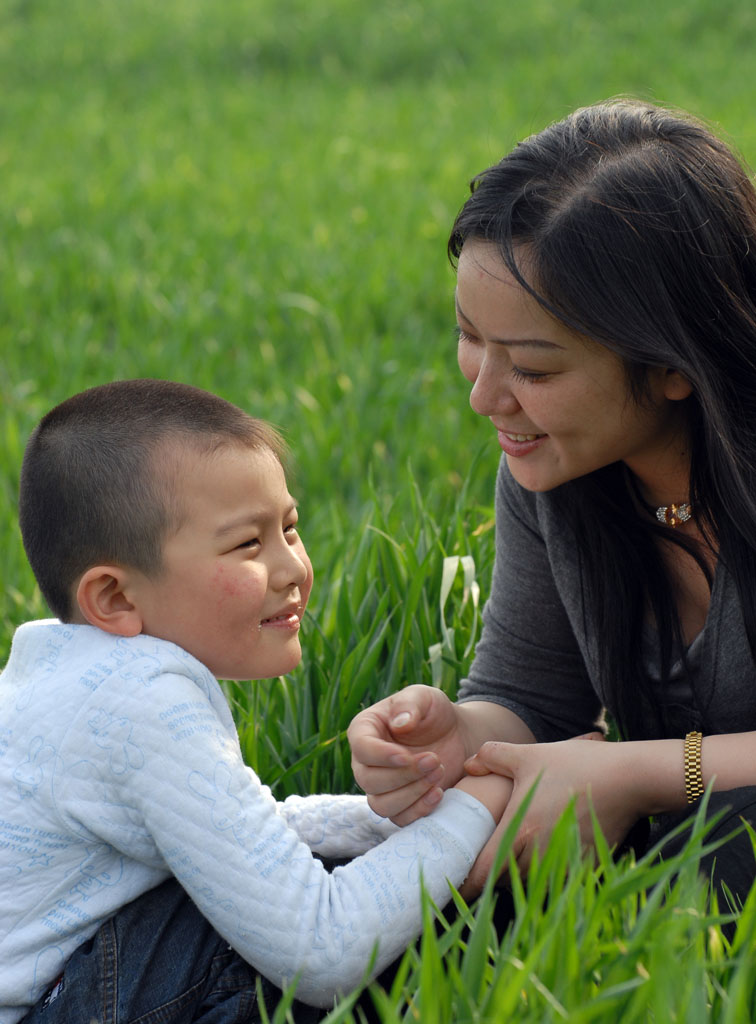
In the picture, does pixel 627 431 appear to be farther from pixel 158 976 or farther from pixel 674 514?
pixel 158 976

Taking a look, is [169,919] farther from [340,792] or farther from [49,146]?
[49,146]

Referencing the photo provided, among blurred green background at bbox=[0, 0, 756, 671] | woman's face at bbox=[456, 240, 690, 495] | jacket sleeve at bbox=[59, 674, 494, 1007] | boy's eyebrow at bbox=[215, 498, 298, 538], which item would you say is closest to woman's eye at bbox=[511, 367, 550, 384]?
woman's face at bbox=[456, 240, 690, 495]

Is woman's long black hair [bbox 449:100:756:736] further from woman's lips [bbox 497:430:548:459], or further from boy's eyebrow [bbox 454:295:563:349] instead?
woman's lips [bbox 497:430:548:459]

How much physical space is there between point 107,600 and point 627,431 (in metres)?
0.78

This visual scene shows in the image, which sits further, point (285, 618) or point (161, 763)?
point (285, 618)

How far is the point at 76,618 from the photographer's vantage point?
1668 millimetres

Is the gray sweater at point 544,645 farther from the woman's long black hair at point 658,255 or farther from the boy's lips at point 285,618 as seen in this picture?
the boy's lips at point 285,618

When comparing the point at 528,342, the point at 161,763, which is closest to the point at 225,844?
the point at 161,763

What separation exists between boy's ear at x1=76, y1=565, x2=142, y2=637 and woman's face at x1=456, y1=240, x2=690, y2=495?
1.89 ft

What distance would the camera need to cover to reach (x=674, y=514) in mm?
2033

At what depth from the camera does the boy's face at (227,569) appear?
5.34 feet

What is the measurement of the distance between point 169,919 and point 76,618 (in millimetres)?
401

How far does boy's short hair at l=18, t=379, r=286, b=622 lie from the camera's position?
1.62 m

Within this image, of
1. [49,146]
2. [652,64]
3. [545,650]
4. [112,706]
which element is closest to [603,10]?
[652,64]
